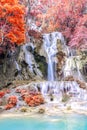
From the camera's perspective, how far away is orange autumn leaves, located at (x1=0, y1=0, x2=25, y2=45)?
2397 cm

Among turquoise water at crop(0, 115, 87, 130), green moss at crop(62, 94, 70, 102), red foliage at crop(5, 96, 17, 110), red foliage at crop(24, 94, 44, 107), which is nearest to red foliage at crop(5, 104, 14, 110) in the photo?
red foliage at crop(5, 96, 17, 110)

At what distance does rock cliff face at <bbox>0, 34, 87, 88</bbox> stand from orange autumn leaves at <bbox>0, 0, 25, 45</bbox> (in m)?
2.08

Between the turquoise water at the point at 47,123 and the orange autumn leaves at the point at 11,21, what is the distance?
9030mm

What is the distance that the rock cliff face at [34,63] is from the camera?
25.5 meters

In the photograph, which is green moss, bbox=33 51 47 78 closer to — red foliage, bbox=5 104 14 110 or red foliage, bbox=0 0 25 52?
red foliage, bbox=0 0 25 52

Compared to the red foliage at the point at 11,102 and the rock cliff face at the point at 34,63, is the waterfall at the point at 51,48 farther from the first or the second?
the red foliage at the point at 11,102

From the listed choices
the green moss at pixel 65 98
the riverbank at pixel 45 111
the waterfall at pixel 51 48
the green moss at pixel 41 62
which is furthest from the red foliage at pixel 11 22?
the riverbank at pixel 45 111

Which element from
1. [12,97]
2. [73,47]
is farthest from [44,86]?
[73,47]

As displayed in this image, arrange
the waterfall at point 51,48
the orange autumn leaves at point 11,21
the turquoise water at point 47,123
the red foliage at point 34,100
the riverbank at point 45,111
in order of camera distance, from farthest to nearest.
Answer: the waterfall at point 51,48, the orange autumn leaves at point 11,21, the red foliage at point 34,100, the riverbank at point 45,111, the turquoise water at point 47,123

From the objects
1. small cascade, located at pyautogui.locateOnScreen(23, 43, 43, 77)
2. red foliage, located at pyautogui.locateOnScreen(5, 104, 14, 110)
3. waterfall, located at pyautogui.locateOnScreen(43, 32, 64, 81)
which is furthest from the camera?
waterfall, located at pyautogui.locateOnScreen(43, 32, 64, 81)

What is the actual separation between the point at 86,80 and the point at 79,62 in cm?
166

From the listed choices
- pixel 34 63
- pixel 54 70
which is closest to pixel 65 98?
pixel 54 70

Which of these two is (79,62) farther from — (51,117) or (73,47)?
(51,117)

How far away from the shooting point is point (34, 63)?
26609mm
